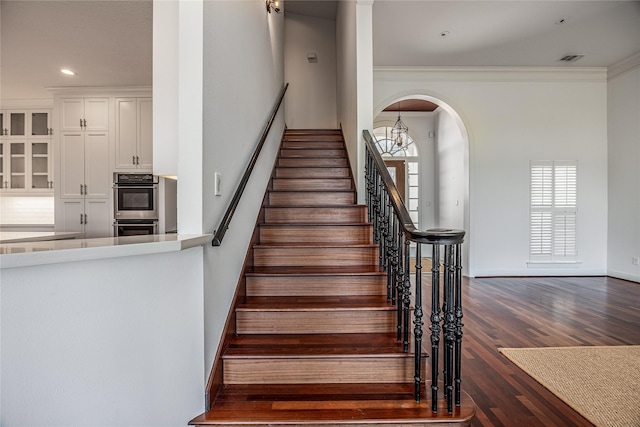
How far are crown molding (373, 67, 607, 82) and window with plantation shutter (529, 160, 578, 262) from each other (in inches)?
54.4

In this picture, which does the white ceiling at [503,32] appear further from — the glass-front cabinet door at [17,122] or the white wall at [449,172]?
the glass-front cabinet door at [17,122]

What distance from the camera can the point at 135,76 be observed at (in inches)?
181

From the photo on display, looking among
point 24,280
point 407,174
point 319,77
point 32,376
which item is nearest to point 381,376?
point 32,376

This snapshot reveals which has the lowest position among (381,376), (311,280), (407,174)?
(381,376)

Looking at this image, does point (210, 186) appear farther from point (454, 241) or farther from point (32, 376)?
point (454, 241)

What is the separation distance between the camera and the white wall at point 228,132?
5.82 feet

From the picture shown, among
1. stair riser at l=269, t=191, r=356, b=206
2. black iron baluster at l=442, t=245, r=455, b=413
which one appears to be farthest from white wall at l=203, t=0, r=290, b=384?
black iron baluster at l=442, t=245, r=455, b=413

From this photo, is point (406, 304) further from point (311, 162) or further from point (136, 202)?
point (136, 202)

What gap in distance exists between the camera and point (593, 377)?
90.7 inches

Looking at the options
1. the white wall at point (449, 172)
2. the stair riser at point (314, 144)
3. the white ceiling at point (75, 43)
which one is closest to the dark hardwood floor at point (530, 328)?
the white wall at point (449, 172)

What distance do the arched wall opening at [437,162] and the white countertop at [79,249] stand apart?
629 cm

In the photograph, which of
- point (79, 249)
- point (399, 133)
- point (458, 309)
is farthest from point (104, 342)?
point (399, 133)

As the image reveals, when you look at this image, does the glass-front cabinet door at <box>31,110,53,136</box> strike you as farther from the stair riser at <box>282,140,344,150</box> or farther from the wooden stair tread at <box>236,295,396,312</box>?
the wooden stair tread at <box>236,295,396,312</box>

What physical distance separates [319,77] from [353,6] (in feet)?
10.1
